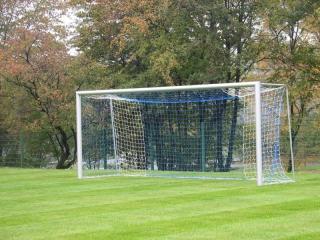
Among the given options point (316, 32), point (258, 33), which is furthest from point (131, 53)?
point (316, 32)

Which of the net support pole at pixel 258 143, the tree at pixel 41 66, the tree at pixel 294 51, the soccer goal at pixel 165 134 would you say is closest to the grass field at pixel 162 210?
the net support pole at pixel 258 143

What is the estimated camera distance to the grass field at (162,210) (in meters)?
9.48

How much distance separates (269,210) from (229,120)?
Result: 1371 centimetres

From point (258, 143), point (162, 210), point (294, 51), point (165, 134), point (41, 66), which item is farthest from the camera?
point (41, 66)

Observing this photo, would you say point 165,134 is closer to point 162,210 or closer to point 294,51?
point 294,51

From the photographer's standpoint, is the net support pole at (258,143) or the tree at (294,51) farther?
the tree at (294,51)

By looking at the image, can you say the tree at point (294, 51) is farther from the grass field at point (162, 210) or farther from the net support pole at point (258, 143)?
the net support pole at point (258, 143)

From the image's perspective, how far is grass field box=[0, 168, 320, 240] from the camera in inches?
373

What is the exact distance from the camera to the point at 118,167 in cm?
2312

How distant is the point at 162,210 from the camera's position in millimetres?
11844

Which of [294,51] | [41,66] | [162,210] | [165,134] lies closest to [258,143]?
[162,210]

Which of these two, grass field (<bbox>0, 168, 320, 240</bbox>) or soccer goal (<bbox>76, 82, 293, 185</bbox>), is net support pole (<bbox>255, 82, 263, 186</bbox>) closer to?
grass field (<bbox>0, 168, 320, 240</bbox>)

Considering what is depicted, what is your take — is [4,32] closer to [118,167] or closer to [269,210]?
[118,167]

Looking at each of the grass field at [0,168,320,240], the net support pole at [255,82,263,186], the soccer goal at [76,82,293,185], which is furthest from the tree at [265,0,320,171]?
the net support pole at [255,82,263,186]
